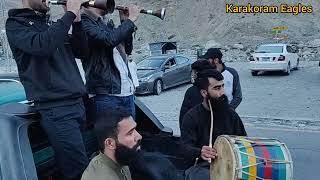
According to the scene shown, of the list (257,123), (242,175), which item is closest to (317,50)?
(257,123)

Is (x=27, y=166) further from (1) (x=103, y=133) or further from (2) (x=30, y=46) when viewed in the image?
(2) (x=30, y=46)

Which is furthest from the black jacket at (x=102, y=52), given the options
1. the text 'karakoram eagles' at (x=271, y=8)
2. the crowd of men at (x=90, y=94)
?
the text 'karakoram eagles' at (x=271, y=8)

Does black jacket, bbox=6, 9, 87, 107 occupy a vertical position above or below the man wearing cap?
above

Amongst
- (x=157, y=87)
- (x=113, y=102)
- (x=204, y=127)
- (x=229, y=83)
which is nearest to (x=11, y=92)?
(x=113, y=102)

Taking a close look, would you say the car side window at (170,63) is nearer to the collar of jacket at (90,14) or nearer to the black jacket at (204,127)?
the black jacket at (204,127)

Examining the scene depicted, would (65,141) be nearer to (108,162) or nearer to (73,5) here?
(108,162)

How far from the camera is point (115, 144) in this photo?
8.30 ft

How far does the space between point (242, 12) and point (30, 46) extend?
170 feet

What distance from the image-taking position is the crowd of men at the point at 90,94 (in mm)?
2570

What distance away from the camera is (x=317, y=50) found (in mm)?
33375

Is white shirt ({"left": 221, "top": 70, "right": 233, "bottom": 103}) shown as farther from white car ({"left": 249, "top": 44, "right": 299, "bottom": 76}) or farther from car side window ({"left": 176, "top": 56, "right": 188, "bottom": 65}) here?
white car ({"left": 249, "top": 44, "right": 299, "bottom": 76})

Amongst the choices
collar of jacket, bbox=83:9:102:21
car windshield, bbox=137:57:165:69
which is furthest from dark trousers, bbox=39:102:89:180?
car windshield, bbox=137:57:165:69

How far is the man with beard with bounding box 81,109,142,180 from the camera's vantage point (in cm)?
247

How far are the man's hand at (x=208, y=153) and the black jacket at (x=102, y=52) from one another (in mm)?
856
